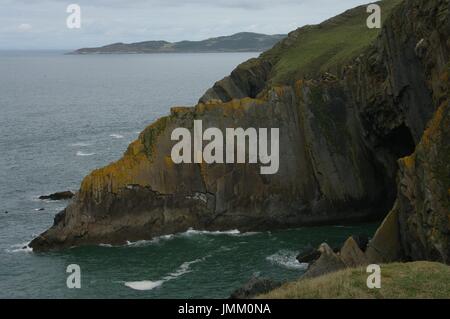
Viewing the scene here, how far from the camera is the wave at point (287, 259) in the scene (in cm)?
5584

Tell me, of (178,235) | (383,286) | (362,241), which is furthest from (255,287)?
(178,235)

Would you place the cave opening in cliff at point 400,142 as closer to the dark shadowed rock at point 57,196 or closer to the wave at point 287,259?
the wave at point 287,259

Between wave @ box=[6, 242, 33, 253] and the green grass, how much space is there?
47.1 metres

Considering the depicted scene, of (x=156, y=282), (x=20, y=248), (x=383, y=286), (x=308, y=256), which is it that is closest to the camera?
(x=383, y=286)

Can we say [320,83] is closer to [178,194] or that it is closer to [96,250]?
[178,194]

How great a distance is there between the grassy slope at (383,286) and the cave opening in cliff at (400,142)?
33810mm

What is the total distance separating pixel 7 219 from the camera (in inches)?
2931

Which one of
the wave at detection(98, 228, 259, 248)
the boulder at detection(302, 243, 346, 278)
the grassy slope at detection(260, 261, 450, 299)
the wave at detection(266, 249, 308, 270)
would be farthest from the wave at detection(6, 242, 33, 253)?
the grassy slope at detection(260, 261, 450, 299)

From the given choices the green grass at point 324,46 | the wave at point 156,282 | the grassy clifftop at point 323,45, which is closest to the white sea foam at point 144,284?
the wave at point 156,282

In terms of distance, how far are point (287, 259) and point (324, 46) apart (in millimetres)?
58357

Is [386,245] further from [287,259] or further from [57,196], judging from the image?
[57,196]

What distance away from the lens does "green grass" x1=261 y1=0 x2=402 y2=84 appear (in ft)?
323

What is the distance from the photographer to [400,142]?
67562mm
